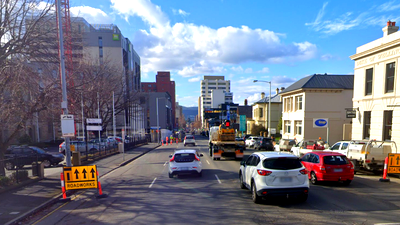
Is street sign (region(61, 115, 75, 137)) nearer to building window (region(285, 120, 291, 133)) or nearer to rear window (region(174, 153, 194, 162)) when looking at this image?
rear window (region(174, 153, 194, 162))

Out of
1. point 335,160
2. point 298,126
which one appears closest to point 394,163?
point 335,160

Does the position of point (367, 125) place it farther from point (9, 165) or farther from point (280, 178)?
point (9, 165)

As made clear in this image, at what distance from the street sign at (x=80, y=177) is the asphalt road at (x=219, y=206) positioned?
0.55m

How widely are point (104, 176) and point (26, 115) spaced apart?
4983mm

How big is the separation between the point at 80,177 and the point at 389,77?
1944 cm

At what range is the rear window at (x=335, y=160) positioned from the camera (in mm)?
10031

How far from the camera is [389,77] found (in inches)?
650

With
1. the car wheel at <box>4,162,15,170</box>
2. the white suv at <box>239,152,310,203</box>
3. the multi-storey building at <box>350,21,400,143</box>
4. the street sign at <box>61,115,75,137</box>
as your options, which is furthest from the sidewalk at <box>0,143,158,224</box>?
the multi-storey building at <box>350,21,400,143</box>

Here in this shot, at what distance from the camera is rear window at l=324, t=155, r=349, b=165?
10.0m

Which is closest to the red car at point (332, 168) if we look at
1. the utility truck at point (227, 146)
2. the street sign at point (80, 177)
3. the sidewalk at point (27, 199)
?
the utility truck at point (227, 146)

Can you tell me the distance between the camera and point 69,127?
10094 mm

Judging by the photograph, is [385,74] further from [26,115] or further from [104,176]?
[26,115]

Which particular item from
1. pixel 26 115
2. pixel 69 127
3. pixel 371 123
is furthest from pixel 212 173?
pixel 371 123

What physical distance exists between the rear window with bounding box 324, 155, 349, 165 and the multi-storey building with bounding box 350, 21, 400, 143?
7859mm
